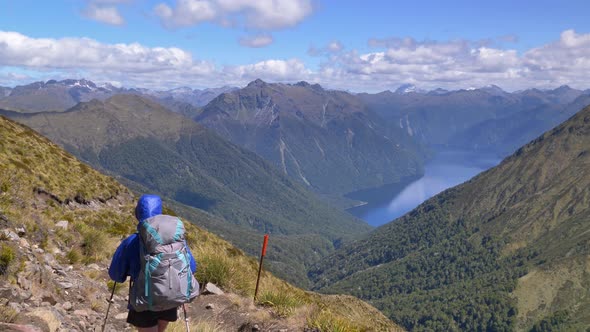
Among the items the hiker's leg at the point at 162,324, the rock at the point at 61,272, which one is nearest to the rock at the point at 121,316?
the rock at the point at 61,272

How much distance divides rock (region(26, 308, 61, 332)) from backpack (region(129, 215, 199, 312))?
199 cm

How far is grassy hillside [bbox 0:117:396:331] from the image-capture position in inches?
423

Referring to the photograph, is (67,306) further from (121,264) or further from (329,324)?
(329,324)

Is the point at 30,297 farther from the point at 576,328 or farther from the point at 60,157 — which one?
the point at 576,328

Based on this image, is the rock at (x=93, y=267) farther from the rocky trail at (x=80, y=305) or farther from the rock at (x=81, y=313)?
the rock at (x=81, y=313)

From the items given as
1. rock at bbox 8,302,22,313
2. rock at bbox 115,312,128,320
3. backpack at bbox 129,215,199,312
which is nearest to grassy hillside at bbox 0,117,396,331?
rock at bbox 8,302,22,313

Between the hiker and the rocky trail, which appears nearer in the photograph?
the hiker

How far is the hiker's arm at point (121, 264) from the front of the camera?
8305 millimetres

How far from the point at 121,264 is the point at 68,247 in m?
11.1

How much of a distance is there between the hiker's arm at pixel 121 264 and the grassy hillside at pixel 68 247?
190 cm

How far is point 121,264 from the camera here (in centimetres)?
834

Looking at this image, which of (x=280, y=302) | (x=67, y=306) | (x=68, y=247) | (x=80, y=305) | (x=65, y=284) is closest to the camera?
(x=67, y=306)

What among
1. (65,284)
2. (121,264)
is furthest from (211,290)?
(121,264)

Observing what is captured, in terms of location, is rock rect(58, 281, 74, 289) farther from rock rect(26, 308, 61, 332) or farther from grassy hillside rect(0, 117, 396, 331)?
rock rect(26, 308, 61, 332)
